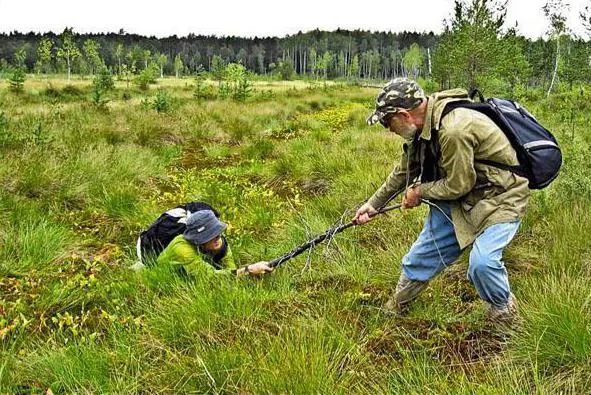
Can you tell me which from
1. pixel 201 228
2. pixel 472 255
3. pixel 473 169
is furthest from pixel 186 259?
pixel 473 169

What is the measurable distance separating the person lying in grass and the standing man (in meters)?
1.64

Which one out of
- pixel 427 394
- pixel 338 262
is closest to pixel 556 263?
pixel 338 262

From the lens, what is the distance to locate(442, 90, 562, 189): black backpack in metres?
3.00

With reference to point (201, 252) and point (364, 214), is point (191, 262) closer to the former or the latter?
point (201, 252)

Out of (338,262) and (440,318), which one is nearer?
(440,318)

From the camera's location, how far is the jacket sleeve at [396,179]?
142 inches

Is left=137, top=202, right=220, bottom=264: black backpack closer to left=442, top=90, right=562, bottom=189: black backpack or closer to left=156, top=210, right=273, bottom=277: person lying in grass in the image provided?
left=156, top=210, right=273, bottom=277: person lying in grass

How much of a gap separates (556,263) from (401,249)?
1.25 m

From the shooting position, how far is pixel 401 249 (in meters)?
4.48

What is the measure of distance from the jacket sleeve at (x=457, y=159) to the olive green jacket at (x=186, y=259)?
1.96 m

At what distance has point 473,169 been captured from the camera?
2.97 metres

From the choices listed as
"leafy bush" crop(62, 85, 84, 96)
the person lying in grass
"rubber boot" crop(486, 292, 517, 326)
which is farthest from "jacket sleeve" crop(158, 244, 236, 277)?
"leafy bush" crop(62, 85, 84, 96)

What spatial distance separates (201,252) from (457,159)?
8.40 feet

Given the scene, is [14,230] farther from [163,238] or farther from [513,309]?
[513,309]
